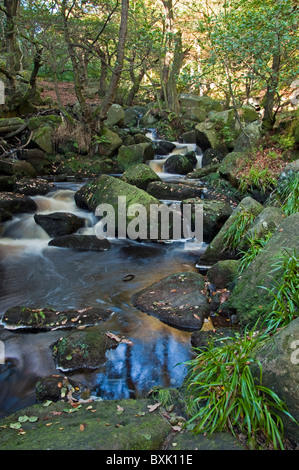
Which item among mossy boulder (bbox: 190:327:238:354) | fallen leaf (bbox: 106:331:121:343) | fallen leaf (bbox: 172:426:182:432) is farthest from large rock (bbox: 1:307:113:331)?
fallen leaf (bbox: 172:426:182:432)

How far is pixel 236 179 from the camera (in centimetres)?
1050

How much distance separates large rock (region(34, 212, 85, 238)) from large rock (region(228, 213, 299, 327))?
505cm

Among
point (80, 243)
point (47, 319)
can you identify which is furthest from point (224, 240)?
point (47, 319)

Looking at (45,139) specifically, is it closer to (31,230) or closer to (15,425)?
(31,230)

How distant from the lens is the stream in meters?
3.99

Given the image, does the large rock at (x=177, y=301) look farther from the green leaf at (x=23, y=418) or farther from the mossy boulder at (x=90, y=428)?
the green leaf at (x=23, y=418)

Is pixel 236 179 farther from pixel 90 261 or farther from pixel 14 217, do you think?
pixel 14 217

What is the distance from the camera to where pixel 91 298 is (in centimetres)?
589

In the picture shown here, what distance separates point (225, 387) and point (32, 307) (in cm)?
370

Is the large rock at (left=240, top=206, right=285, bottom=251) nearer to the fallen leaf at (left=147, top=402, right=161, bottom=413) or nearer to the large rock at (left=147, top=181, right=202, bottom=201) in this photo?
the fallen leaf at (left=147, top=402, right=161, bottom=413)

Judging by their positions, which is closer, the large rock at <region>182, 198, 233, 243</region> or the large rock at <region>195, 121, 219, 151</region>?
the large rock at <region>182, 198, 233, 243</region>

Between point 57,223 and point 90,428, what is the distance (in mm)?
6450

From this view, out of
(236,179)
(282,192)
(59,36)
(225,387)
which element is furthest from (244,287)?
(59,36)

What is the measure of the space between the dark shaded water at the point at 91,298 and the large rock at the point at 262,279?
87cm
